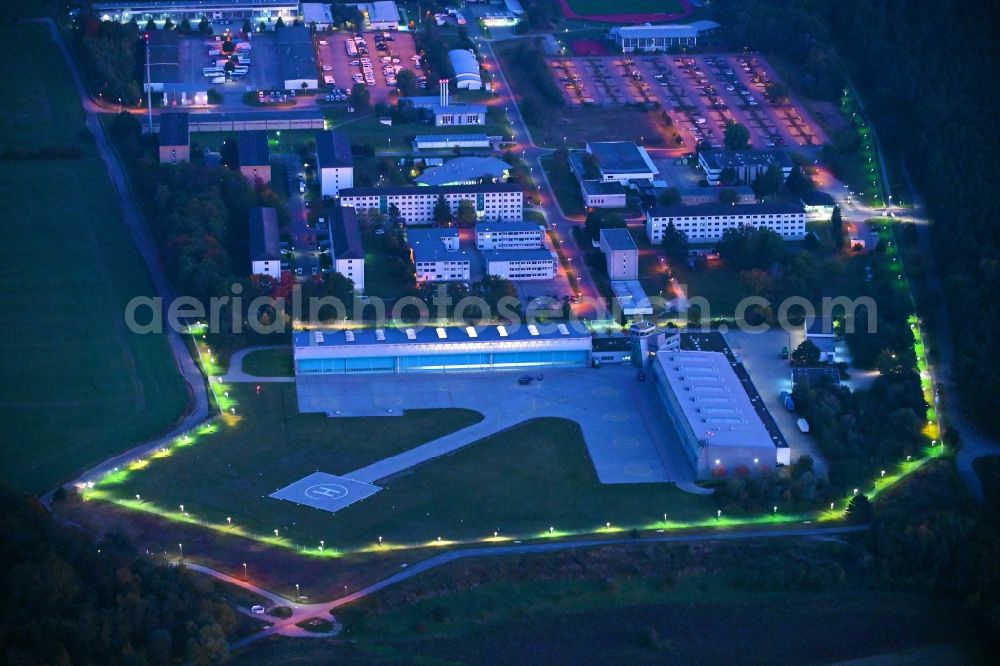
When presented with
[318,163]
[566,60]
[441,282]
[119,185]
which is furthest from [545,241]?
[566,60]

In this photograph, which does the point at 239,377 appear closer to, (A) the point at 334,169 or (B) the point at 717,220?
(A) the point at 334,169

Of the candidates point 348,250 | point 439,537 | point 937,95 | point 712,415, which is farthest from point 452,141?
point 439,537

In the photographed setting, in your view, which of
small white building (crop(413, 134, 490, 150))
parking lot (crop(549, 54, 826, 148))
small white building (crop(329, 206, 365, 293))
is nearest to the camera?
small white building (crop(329, 206, 365, 293))

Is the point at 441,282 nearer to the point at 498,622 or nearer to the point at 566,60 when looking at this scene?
the point at 498,622

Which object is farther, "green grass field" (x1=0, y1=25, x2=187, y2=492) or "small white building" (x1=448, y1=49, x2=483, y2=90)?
"small white building" (x1=448, y1=49, x2=483, y2=90)

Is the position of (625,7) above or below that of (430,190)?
above

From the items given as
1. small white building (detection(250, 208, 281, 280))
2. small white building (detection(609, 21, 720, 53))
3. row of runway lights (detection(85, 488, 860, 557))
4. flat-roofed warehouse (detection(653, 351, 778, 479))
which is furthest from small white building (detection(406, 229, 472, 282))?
small white building (detection(609, 21, 720, 53))

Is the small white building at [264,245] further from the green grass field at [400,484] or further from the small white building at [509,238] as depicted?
the green grass field at [400,484]

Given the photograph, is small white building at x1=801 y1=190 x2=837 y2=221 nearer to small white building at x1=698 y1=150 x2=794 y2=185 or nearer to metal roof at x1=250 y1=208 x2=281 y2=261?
small white building at x1=698 y1=150 x2=794 y2=185

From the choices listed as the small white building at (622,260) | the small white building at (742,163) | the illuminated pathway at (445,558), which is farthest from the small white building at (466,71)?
the illuminated pathway at (445,558)
